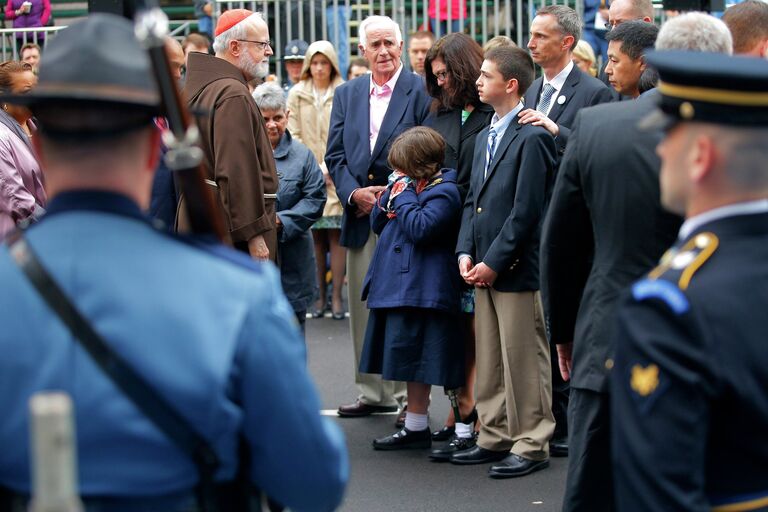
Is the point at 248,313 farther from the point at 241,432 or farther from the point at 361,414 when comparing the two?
the point at 361,414

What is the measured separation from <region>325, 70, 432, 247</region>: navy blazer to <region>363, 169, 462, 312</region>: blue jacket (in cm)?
73

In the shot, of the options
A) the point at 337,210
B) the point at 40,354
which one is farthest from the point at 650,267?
the point at 337,210

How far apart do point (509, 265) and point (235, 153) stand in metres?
1.45

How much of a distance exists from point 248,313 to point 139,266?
0.19 m

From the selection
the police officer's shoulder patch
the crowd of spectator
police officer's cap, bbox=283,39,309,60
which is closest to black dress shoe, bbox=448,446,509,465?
the crowd of spectator

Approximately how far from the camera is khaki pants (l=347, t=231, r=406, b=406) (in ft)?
23.4

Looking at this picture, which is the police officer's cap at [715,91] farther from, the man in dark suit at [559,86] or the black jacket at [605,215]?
the man in dark suit at [559,86]

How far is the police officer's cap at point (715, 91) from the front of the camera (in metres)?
2.23

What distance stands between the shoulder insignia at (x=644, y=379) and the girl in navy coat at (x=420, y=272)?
387 centimetres

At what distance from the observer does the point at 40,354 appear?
1.86 meters

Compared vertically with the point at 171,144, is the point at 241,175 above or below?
below

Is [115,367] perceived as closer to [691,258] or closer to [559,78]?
[691,258]

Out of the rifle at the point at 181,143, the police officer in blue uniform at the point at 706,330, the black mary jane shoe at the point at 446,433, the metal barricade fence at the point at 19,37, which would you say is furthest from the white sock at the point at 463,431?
the metal barricade fence at the point at 19,37

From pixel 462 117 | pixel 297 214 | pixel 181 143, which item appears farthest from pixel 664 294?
pixel 297 214
